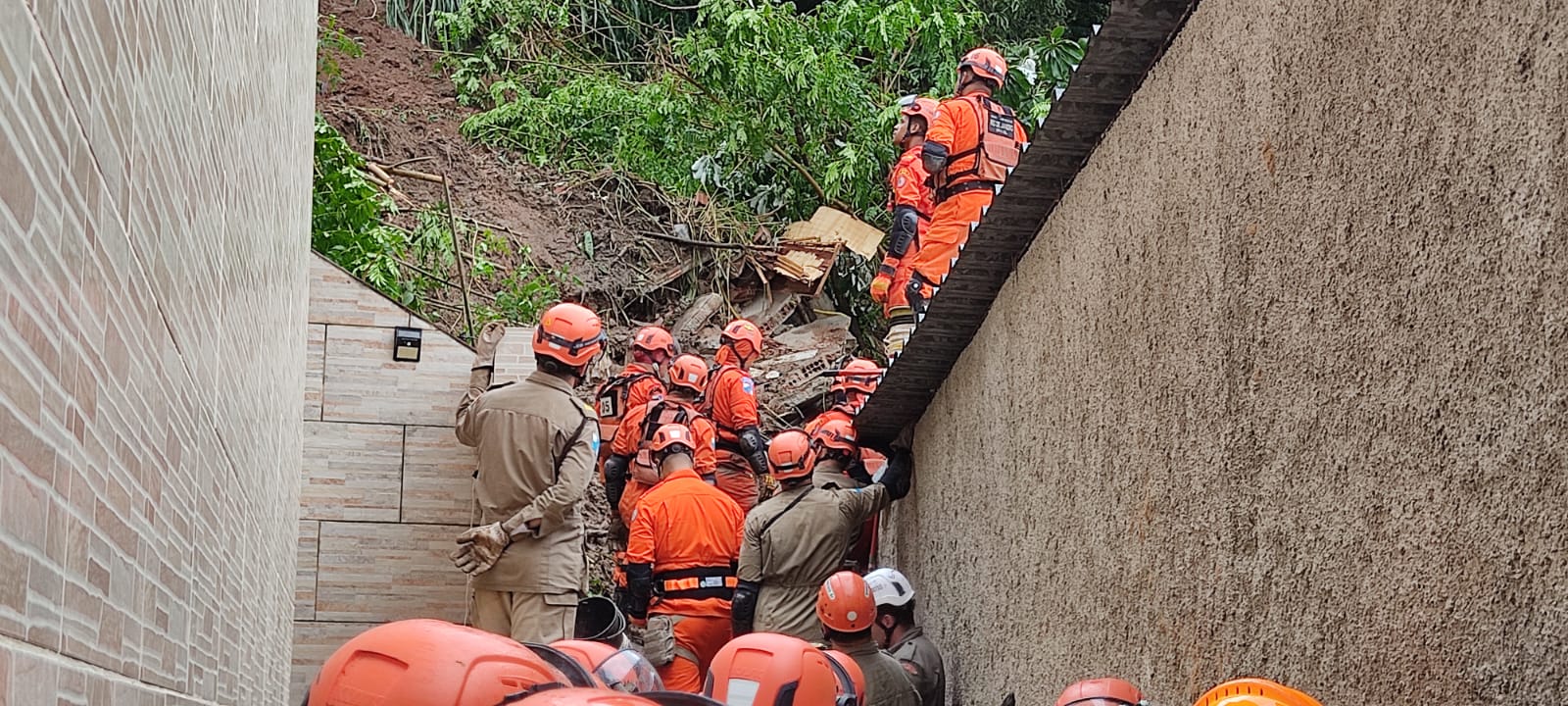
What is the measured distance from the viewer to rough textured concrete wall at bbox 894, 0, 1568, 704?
2.56 metres

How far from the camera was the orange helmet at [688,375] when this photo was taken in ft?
40.0

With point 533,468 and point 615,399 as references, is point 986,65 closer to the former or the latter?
point 533,468

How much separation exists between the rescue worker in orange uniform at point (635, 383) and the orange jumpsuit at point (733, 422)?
52 cm

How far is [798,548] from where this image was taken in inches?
384

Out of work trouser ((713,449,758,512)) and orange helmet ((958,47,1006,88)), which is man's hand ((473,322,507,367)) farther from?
orange helmet ((958,47,1006,88))

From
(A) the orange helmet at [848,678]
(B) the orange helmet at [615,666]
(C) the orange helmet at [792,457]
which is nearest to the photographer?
(B) the orange helmet at [615,666]

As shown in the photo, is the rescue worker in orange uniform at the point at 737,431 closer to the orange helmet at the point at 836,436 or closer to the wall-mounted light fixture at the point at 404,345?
the orange helmet at the point at 836,436

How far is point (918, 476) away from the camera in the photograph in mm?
10203

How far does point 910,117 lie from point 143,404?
8.90m

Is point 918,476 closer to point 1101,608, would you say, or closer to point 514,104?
point 1101,608

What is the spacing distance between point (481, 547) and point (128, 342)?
287 inches

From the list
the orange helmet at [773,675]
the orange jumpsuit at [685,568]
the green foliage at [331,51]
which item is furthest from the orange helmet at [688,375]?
the green foliage at [331,51]

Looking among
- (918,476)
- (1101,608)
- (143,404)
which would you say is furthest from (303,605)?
(143,404)

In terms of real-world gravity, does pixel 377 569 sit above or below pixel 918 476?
below
